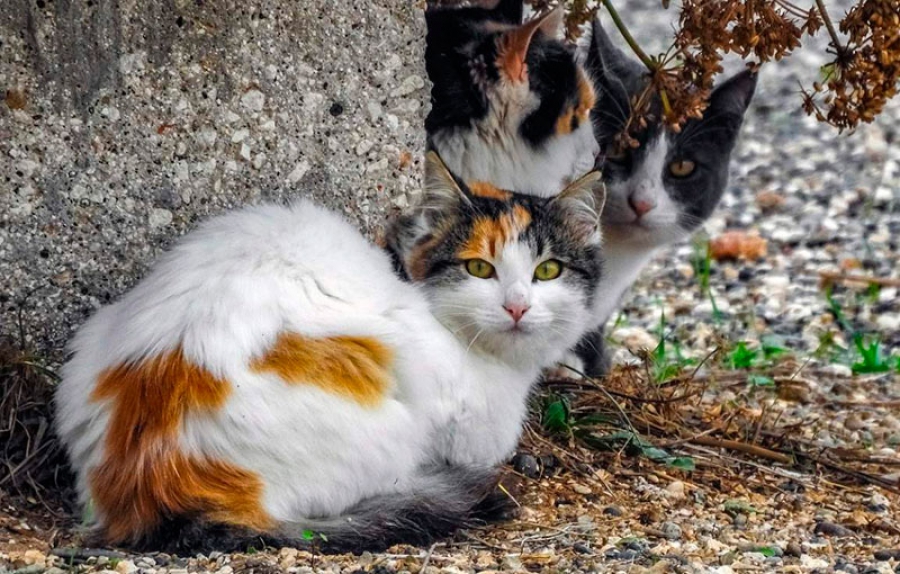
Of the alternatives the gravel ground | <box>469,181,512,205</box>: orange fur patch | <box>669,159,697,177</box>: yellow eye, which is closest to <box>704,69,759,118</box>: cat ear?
<box>669,159,697,177</box>: yellow eye

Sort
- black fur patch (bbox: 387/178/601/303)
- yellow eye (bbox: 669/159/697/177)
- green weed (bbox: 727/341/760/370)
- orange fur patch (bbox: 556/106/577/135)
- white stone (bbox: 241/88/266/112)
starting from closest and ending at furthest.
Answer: black fur patch (bbox: 387/178/601/303) < white stone (bbox: 241/88/266/112) < orange fur patch (bbox: 556/106/577/135) < yellow eye (bbox: 669/159/697/177) < green weed (bbox: 727/341/760/370)

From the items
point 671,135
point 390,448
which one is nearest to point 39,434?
point 390,448

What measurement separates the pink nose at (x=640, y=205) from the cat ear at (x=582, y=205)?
0.94m

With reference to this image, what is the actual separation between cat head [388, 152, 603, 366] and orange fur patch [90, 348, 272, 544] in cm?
71

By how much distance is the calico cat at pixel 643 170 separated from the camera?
4.30 m

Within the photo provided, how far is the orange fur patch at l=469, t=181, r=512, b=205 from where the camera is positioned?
338cm

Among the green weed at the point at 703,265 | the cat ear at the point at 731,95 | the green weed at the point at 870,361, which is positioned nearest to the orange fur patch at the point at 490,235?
the cat ear at the point at 731,95

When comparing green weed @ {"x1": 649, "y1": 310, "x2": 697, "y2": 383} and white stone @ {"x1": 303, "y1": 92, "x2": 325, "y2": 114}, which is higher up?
white stone @ {"x1": 303, "y1": 92, "x2": 325, "y2": 114}

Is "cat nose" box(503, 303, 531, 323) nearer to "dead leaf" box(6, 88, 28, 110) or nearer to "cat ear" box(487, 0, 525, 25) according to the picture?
"dead leaf" box(6, 88, 28, 110)

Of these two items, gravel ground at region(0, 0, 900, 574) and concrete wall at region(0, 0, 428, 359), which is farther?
concrete wall at region(0, 0, 428, 359)

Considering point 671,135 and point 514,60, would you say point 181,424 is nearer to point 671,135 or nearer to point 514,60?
point 514,60

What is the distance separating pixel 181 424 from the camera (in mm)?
2699

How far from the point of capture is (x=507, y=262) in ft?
10.4

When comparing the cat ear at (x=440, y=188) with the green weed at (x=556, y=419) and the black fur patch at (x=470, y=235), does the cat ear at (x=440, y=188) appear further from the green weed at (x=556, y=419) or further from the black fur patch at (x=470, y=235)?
the green weed at (x=556, y=419)
